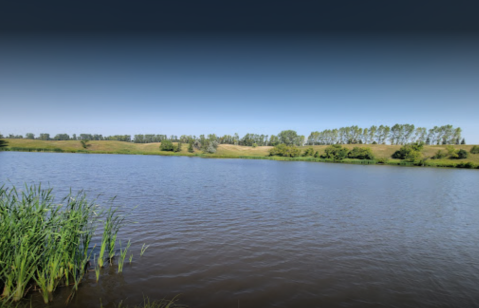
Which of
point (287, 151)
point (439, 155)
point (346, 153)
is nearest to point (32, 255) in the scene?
point (287, 151)

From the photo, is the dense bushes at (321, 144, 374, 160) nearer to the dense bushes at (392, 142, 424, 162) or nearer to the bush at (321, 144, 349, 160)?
the bush at (321, 144, 349, 160)

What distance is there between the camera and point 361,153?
365ft

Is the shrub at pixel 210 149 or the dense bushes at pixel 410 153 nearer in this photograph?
the dense bushes at pixel 410 153

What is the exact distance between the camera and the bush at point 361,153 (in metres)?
108

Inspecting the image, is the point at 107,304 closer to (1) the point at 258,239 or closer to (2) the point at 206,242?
(2) the point at 206,242

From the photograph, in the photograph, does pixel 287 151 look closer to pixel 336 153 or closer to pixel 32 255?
pixel 336 153

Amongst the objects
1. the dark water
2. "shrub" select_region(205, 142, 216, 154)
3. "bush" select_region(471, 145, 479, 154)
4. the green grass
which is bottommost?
the dark water

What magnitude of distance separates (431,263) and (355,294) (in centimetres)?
493

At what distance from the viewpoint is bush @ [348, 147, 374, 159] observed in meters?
108

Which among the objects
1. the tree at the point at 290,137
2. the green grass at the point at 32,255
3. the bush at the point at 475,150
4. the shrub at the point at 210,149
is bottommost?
the green grass at the point at 32,255

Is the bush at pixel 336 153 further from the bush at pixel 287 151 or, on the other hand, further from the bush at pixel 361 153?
the bush at pixel 287 151

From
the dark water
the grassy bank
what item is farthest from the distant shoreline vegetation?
the dark water

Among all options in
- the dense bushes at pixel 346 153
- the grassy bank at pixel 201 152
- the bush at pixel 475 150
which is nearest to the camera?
the grassy bank at pixel 201 152

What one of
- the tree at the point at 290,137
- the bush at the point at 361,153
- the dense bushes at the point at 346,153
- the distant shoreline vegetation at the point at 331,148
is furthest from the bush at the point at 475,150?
the tree at the point at 290,137
